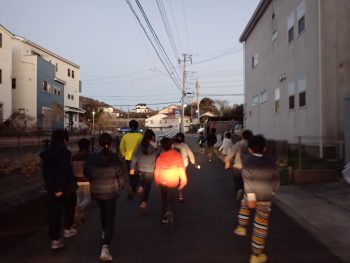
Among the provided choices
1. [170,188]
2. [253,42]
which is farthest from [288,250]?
[253,42]

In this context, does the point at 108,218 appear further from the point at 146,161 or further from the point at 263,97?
the point at 263,97

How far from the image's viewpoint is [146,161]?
344 inches

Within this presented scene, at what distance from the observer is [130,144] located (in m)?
10.6

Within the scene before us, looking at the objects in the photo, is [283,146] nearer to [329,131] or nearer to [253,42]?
[329,131]

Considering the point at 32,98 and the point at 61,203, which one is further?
the point at 32,98

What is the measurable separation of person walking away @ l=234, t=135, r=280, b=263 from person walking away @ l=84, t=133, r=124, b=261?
172cm

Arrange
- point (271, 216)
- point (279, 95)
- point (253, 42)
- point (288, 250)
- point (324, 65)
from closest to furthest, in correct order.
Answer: point (288, 250), point (271, 216), point (324, 65), point (279, 95), point (253, 42)

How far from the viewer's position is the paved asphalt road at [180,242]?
596cm

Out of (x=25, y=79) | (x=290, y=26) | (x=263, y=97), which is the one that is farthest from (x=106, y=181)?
(x=25, y=79)

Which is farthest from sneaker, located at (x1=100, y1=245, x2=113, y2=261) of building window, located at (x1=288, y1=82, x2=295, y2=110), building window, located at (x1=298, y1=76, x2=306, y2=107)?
building window, located at (x1=288, y1=82, x2=295, y2=110)

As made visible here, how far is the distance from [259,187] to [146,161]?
3450mm

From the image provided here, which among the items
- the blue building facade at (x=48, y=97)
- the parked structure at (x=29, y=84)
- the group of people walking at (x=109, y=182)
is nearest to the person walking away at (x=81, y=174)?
the group of people walking at (x=109, y=182)

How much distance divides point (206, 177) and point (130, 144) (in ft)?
18.4

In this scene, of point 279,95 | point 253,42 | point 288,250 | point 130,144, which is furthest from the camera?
point 253,42
